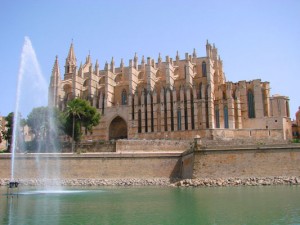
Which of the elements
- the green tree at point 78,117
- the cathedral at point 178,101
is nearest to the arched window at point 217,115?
the cathedral at point 178,101

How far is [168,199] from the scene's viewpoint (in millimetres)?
22984

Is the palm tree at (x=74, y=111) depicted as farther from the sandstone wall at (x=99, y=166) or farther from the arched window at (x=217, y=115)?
the arched window at (x=217, y=115)

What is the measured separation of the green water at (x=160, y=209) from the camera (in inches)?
634

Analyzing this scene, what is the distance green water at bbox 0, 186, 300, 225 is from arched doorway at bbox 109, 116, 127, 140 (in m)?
32.8

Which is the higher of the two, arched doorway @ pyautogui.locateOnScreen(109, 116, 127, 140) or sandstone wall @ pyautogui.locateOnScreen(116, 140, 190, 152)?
arched doorway @ pyautogui.locateOnScreen(109, 116, 127, 140)

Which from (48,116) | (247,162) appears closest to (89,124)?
(48,116)

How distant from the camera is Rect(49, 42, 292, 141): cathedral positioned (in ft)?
164

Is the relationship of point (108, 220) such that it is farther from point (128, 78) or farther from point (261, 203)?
point (128, 78)

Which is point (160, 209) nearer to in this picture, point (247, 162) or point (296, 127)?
point (247, 162)

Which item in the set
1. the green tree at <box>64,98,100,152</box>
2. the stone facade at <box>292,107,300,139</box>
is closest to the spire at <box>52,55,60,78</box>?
the green tree at <box>64,98,100,152</box>

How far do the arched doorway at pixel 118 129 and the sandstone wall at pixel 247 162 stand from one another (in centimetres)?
2615

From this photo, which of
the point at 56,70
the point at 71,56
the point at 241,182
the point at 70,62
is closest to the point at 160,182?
the point at 241,182

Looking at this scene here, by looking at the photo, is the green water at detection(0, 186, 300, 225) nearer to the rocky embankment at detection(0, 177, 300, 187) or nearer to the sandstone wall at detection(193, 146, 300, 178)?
the rocky embankment at detection(0, 177, 300, 187)

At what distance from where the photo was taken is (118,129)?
191 ft
